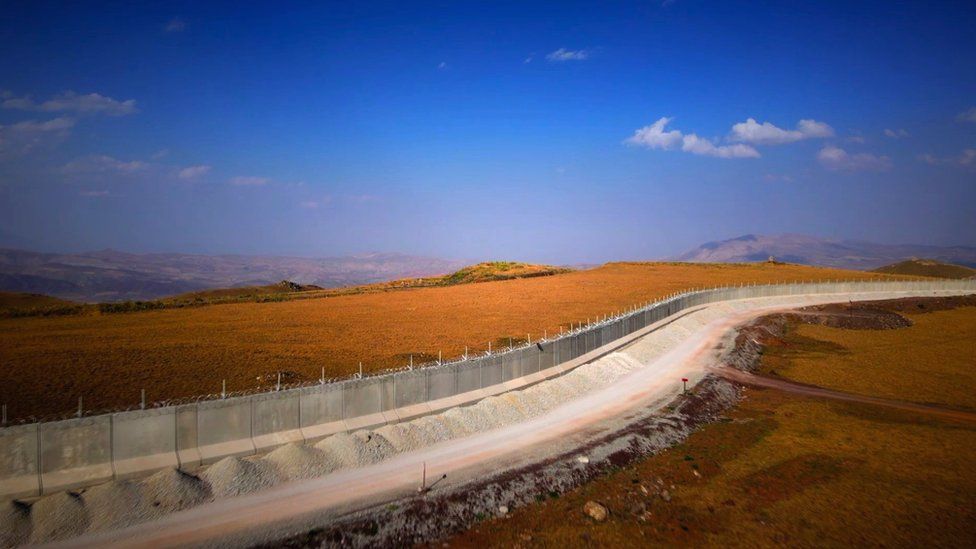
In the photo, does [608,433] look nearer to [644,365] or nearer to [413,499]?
[413,499]

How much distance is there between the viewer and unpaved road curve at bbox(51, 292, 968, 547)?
13562 mm

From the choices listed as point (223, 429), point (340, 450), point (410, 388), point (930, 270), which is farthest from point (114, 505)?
point (930, 270)

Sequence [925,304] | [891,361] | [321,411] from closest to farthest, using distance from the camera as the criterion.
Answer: [321,411] → [891,361] → [925,304]

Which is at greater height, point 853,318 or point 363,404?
point 363,404

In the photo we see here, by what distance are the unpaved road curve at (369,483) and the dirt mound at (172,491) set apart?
414mm

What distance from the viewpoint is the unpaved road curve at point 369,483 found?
44.5ft

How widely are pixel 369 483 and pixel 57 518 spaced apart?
26.6 feet

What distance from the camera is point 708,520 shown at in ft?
51.4

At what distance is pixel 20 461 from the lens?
14.5 m

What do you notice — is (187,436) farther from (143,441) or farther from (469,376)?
(469,376)

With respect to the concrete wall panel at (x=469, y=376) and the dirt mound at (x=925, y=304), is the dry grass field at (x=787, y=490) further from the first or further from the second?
the dirt mound at (x=925, y=304)

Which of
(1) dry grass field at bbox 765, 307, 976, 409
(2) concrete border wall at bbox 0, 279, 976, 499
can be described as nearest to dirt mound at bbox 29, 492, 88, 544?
(2) concrete border wall at bbox 0, 279, 976, 499

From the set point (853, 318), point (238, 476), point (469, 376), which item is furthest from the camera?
point (853, 318)

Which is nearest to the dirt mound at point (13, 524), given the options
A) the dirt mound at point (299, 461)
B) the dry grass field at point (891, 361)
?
the dirt mound at point (299, 461)
